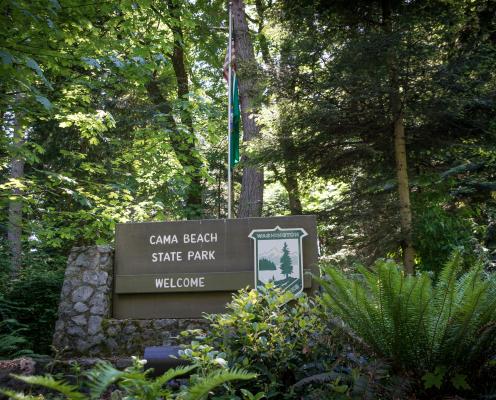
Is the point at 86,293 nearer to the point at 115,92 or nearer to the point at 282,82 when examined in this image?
the point at 282,82

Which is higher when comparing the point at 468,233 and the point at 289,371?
the point at 468,233

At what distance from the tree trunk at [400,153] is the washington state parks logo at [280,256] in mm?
1862

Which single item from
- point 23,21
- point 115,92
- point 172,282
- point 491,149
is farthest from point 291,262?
point 115,92

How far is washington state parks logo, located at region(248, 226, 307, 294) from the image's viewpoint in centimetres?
624

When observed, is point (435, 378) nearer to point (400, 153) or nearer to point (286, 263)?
point (286, 263)

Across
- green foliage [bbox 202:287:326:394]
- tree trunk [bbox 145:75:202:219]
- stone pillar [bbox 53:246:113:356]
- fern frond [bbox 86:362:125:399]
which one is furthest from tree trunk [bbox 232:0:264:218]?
fern frond [bbox 86:362:125:399]

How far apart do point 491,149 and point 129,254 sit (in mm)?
5142

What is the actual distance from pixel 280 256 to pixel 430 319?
151 inches

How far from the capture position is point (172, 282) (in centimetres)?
648

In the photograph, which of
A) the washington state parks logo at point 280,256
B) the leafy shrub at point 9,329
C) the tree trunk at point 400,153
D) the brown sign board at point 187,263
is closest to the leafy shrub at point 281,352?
the washington state parks logo at point 280,256

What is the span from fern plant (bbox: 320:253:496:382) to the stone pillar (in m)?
4.67

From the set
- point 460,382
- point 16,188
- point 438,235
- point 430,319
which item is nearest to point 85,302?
point 16,188

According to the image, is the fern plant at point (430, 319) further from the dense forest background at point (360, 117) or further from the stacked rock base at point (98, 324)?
the stacked rock base at point (98, 324)

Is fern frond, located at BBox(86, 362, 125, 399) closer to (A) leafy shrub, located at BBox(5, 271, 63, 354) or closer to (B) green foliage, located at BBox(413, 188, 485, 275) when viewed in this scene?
(A) leafy shrub, located at BBox(5, 271, 63, 354)
